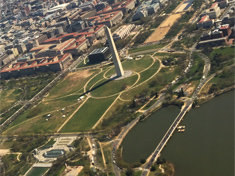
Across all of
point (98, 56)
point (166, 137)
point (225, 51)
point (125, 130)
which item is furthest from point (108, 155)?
point (98, 56)

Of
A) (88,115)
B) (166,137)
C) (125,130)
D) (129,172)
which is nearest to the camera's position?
(129,172)

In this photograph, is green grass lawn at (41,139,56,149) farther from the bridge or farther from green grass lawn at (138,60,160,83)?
green grass lawn at (138,60,160,83)

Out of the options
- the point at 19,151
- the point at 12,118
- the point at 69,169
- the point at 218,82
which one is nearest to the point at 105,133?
the point at 69,169

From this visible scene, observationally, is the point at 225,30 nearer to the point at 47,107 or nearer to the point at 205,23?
the point at 205,23

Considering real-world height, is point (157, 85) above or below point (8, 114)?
above

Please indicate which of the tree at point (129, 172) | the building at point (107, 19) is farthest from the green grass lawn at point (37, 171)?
the building at point (107, 19)

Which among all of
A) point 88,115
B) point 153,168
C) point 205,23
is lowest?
point 88,115

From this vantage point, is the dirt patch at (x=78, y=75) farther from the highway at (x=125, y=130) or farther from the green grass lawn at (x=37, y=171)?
the green grass lawn at (x=37, y=171)
